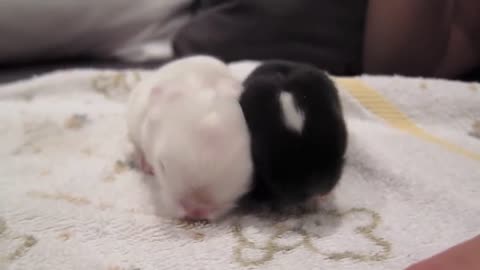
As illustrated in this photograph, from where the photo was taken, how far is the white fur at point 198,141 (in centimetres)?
49

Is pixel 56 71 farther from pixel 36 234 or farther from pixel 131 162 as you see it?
pixel 36 234

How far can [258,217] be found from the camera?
546 millimetres

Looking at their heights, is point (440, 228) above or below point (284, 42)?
below

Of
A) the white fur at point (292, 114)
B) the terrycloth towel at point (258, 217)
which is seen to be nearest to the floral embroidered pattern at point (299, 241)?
the terrycloth towel at point (258, 217)

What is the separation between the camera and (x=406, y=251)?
1.63ft

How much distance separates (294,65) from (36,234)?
295 millimetres

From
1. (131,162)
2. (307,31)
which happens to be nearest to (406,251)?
(131,162)

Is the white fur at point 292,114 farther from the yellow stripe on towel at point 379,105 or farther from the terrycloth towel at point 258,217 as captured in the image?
the yellow stripe on towel at point 379,105

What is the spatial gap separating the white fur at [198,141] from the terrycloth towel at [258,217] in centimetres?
4

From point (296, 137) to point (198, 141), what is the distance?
86 millimetres

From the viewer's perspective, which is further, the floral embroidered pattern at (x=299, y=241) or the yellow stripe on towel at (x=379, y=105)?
the yellow stripe on towel at (x=379, y=105)

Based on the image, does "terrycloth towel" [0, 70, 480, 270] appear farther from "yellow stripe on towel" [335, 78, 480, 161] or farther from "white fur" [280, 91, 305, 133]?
"white fur" [280, 91, 305, 133]

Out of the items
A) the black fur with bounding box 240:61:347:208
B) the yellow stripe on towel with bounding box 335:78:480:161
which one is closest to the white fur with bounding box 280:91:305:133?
the black fur with bounding box 240:61:347:208

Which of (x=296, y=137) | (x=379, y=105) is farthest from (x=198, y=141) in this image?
(x=379, y=105)
